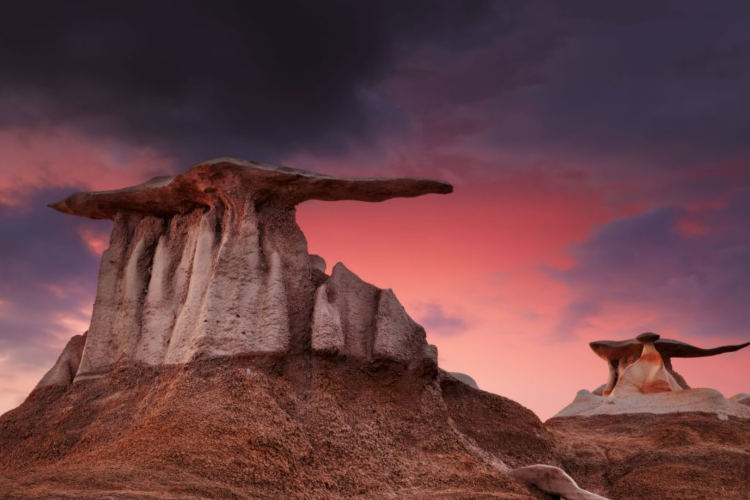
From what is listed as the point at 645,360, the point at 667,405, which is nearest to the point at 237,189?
the point at 667,405

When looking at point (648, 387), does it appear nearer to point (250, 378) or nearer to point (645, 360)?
point (645, 360)

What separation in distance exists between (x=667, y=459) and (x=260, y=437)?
28.2ft

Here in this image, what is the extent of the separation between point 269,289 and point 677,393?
1210 cm

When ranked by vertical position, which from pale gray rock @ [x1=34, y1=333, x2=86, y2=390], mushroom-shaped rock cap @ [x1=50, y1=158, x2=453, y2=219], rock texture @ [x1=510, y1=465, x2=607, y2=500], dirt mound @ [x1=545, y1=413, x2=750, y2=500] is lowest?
rock texture @ [x1=510, y1=465, x2=607, y2=500]

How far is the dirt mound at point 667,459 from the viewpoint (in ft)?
46.5

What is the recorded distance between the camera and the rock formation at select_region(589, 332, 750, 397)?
80.2 feet

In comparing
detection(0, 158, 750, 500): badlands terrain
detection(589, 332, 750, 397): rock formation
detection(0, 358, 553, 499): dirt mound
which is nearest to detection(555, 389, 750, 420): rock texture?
detection(0, 158, 750, 500): badlands terrain

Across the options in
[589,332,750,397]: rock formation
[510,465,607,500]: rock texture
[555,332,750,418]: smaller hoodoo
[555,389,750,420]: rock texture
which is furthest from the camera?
[589,332,750,397]: rock formation

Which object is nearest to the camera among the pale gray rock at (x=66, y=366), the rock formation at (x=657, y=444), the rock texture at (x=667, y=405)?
the pale gray rock at (x=66, y=366)

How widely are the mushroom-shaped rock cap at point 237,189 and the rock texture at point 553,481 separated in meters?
5.00

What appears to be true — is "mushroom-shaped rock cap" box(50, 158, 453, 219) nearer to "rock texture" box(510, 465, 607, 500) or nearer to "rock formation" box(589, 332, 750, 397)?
"rock texture" box(510, 465, 607, 500)

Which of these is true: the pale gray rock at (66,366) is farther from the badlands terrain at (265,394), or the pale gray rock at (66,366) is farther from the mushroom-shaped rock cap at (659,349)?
the mushroom-shaped rock cap at (659,349)

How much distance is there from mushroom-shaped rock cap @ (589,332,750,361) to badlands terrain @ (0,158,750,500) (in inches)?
477

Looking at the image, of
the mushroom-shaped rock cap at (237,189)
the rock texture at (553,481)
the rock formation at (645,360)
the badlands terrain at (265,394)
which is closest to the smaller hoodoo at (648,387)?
the rock formation at (645,360)
